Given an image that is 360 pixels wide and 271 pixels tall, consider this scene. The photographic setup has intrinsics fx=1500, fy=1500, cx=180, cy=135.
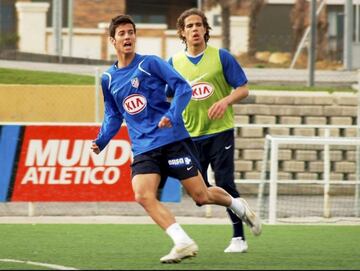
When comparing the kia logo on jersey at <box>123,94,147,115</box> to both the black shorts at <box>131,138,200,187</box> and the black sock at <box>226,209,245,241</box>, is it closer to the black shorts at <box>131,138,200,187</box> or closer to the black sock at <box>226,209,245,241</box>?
the black shorts at <box>131,138,200,187</box>

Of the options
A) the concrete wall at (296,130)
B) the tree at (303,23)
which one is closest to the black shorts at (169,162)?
the concrete wall at (296,130)

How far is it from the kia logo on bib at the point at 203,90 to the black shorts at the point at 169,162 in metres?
1.13

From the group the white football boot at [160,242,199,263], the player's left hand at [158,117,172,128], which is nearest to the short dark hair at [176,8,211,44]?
the player's left hand at [158,117,172,128]

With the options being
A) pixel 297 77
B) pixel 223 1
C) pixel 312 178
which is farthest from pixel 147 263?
pixel 223 1

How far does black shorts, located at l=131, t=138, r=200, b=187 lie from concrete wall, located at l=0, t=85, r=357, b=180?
1098 centimetres

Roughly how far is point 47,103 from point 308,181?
6064 millimetres

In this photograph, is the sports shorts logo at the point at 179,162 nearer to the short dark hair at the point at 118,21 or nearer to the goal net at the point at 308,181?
the short dark hair at the point at 118,21

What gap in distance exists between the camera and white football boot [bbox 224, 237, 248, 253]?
1263cm

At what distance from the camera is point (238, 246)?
41.5ft

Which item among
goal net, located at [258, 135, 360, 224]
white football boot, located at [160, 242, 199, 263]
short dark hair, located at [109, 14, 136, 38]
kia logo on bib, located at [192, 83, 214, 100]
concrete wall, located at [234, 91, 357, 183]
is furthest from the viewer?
concrete wall, located at [234, 91, 357, 183]

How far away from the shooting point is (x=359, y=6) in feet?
162

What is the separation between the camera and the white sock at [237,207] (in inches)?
479

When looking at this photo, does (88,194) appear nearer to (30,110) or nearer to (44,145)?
(44,145)

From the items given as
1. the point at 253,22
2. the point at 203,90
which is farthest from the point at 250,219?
the point at 253,22
